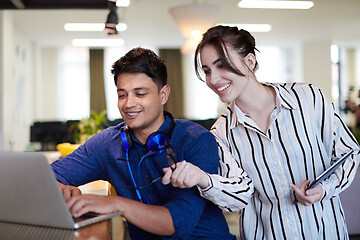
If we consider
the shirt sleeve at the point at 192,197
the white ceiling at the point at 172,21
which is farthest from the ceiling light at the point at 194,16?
the shirt sleeve at the point at 192,197

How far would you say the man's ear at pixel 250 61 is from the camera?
1.52 m

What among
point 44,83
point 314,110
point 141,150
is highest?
point 44,83

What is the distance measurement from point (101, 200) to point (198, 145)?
1.35 feet

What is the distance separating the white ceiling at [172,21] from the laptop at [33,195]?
22.4 feet

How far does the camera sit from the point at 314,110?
153cm

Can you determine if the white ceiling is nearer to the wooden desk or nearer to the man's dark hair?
the man's dark hair

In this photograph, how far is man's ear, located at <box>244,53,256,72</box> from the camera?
152cm

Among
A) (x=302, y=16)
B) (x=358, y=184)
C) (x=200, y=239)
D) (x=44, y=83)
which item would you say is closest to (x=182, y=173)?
(x=200, y=239)

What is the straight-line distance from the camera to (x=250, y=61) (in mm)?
1532

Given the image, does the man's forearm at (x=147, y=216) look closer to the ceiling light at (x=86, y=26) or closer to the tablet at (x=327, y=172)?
the tablet at (x=327, y=172)

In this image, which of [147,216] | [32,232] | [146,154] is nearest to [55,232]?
[32,232]

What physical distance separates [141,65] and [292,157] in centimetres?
69

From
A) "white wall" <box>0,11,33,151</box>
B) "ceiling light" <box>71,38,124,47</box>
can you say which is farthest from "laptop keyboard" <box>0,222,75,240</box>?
"ceiling light" <box>71,38,124,47</box>

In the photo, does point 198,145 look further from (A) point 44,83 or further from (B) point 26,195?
(A) point 44,83
